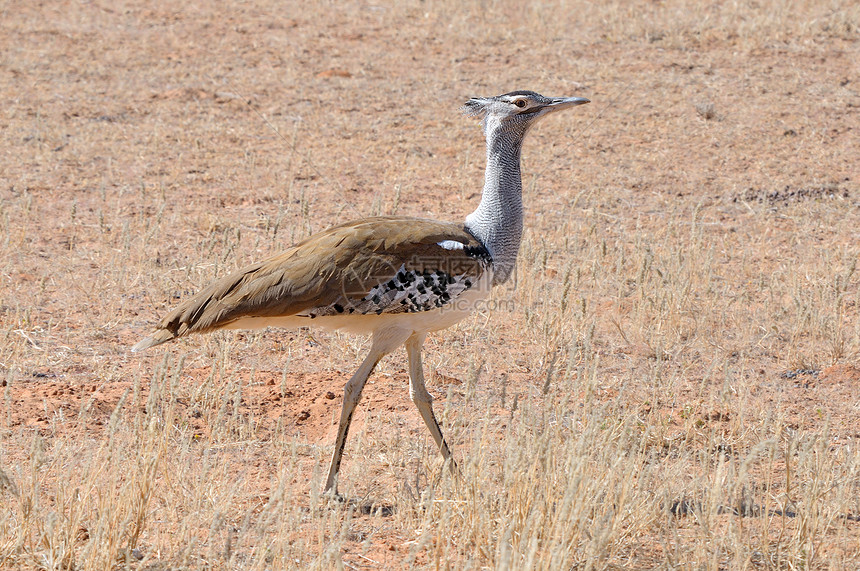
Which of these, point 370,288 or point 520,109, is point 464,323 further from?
point 370,288

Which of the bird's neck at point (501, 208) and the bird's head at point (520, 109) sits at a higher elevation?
the bird's head at point (520, 109)

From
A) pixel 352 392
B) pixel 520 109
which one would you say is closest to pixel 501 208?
pixel 520 109

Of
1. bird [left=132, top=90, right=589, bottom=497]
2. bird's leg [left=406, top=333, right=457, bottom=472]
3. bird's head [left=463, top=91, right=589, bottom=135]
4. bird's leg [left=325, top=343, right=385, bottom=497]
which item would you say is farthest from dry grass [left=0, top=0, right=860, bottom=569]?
bird's head [left=463, top=91, right=589, bottom=135]

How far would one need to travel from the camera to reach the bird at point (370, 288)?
3979 mm

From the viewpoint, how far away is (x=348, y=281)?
3.99 metres

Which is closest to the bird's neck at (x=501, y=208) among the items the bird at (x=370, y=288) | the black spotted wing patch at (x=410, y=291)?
the bird at (x=370, y=288)

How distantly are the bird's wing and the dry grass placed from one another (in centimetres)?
38

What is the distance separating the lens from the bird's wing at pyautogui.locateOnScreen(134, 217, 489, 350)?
397cm

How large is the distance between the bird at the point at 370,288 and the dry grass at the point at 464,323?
0.32 metres

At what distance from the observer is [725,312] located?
5812 mm

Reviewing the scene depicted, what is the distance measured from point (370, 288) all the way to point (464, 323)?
1734 millimetres

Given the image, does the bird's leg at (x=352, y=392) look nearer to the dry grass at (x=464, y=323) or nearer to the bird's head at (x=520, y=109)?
the dry grass at (x=464, y=323)

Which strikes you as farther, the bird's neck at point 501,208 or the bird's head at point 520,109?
the bird's head at point 520,109

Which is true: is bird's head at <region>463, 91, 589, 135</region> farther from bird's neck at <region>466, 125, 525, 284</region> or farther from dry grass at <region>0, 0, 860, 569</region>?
dry grass at <region>0, 0, 860, 569</region>
